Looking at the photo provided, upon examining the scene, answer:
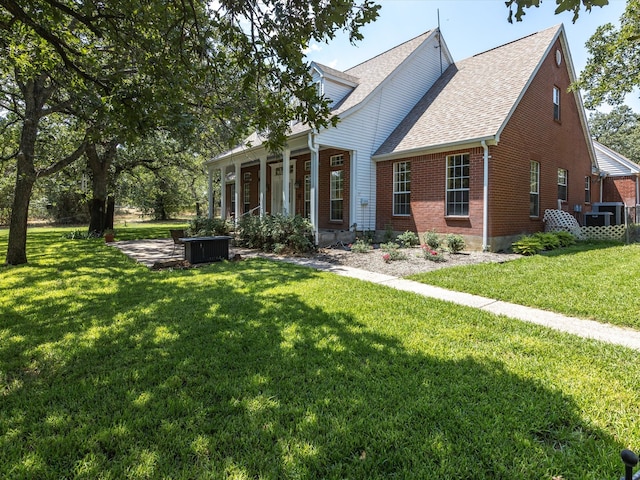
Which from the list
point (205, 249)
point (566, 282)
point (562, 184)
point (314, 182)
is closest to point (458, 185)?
point (314, 182)

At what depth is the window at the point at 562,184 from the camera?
13.8 metres

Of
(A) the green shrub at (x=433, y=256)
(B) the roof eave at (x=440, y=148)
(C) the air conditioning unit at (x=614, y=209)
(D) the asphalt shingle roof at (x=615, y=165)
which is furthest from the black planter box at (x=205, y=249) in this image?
(D) the asphalt shingle roof at (x=615, y=165)

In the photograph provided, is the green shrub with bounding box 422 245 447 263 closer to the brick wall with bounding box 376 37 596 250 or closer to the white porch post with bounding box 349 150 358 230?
the brick wall with bounding box 376 37 596 250

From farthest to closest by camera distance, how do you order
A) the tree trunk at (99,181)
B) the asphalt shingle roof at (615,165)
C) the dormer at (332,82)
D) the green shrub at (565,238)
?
the asphalt shingle roof at (615,165), the tree trunk at (99,181), the dormer at (332,82), the green shrub at (565,238)

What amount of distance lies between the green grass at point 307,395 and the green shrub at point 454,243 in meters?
5.45

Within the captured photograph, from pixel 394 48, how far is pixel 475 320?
14975 millimetres

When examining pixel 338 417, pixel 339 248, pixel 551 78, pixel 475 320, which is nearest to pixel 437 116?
pixel 551 78

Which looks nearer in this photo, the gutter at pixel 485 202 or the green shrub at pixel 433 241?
the gutter at pixel 485 202

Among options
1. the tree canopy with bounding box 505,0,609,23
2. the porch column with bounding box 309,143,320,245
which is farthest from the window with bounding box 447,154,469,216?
the tree canopy with bounding box 505,0,609,23

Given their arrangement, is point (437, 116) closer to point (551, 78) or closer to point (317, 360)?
point (551, 78)

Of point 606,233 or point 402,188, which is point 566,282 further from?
point 606,233

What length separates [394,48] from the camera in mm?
15594

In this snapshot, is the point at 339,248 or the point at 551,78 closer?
the point at 339,248

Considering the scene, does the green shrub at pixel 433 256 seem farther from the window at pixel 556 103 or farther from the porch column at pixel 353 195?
the window at pixel 556 103
